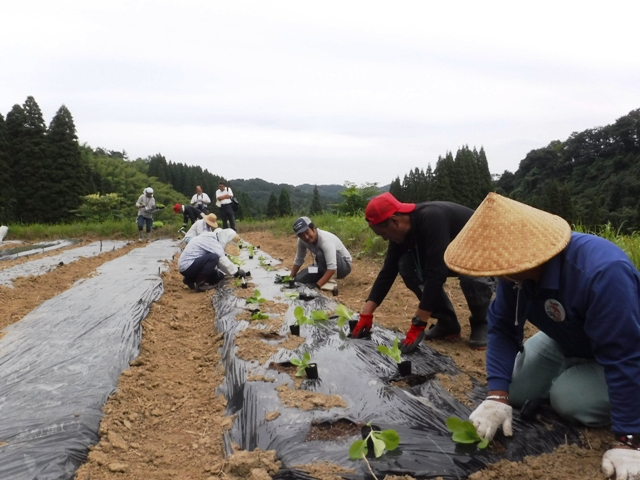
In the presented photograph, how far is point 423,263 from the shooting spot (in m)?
2.96

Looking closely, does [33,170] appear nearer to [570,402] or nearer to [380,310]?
[380,310]

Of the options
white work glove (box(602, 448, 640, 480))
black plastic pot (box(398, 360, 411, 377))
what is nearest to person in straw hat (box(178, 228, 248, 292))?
black plastic pot (box(398, 360, 411, 377))

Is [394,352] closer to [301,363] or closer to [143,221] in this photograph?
[301,363]

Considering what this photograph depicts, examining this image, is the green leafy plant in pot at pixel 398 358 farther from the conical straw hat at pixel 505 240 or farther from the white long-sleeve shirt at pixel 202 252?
the white long-sleeve shirt at pixel 202 252

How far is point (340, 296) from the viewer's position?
187 inches

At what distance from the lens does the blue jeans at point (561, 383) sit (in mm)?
1664

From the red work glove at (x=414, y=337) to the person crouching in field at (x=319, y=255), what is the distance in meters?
1.90

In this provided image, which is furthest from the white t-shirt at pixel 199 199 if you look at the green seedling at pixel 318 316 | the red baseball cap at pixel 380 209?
the red baseball cap at pixel 380 209

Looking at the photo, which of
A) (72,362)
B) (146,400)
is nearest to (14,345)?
(72,362)

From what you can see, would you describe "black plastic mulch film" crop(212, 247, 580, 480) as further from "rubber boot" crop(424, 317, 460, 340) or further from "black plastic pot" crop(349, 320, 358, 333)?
"rubber boot" crop(424, 317, 460, 340)

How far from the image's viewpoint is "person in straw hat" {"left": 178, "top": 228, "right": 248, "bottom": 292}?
4988 mm

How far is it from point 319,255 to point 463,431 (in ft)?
10.5

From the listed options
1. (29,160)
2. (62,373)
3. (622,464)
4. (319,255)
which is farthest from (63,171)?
(622,464)

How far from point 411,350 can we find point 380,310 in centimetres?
166
